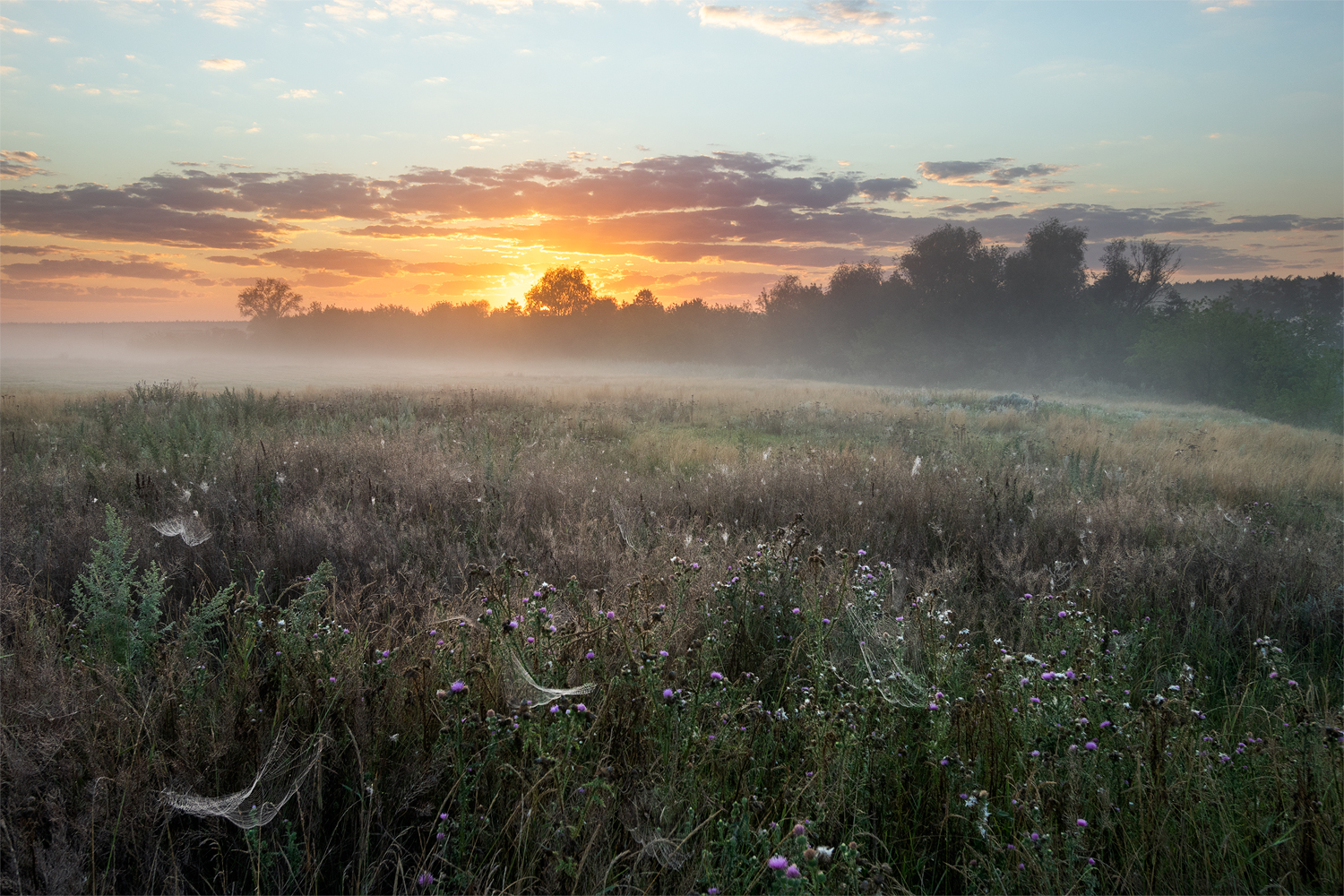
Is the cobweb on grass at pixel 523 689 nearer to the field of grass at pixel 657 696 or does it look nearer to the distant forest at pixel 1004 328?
the field of grass at pixel 657 696

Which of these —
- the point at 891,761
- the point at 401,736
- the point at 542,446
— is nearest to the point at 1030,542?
the point at 891,761

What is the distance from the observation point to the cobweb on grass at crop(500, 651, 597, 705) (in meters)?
2.21

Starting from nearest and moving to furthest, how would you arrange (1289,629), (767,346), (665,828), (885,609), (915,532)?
(665,828), (885,609), (1289,629), (915,532), (767,346)

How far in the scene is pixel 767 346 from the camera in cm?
6431

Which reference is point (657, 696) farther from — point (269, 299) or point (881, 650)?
point (269, 299)

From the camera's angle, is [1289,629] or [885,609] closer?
[885,609]

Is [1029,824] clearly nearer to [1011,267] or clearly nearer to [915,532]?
[915,532]

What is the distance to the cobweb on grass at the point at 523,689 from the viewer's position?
2214 millimetres

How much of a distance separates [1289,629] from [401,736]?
17.6ft

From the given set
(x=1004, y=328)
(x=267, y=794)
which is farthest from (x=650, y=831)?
(x=1004, y=328)

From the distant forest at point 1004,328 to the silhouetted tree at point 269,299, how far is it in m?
37.7

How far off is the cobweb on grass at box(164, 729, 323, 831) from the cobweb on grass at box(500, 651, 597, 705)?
0.63 meters

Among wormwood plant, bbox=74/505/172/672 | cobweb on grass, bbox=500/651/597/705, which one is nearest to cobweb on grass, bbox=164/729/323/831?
cobweb on grass, bbox=500/651/597/705

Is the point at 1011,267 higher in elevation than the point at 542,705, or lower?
higher
